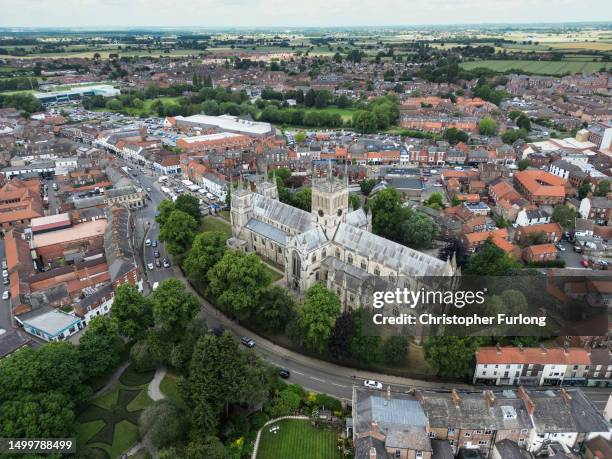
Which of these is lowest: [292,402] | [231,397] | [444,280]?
[292,402]

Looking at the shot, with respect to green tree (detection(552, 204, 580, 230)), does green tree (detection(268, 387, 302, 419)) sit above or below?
below

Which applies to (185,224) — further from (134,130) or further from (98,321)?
(134,130)

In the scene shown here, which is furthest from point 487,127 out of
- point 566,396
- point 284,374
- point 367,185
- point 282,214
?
point 284,374

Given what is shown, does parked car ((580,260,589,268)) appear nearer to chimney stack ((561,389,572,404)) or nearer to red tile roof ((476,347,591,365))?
red tile roof ((476,347,591,365))

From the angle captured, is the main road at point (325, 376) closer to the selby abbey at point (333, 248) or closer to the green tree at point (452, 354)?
the green tree at point (452, 354)

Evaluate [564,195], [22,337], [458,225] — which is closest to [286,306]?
[22,337]

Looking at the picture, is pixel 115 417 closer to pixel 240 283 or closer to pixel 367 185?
pixel 240 283

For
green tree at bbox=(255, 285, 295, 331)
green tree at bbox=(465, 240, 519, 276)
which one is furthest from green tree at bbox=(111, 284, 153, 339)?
green tree at bbox=(465, 240, 519, 276)
